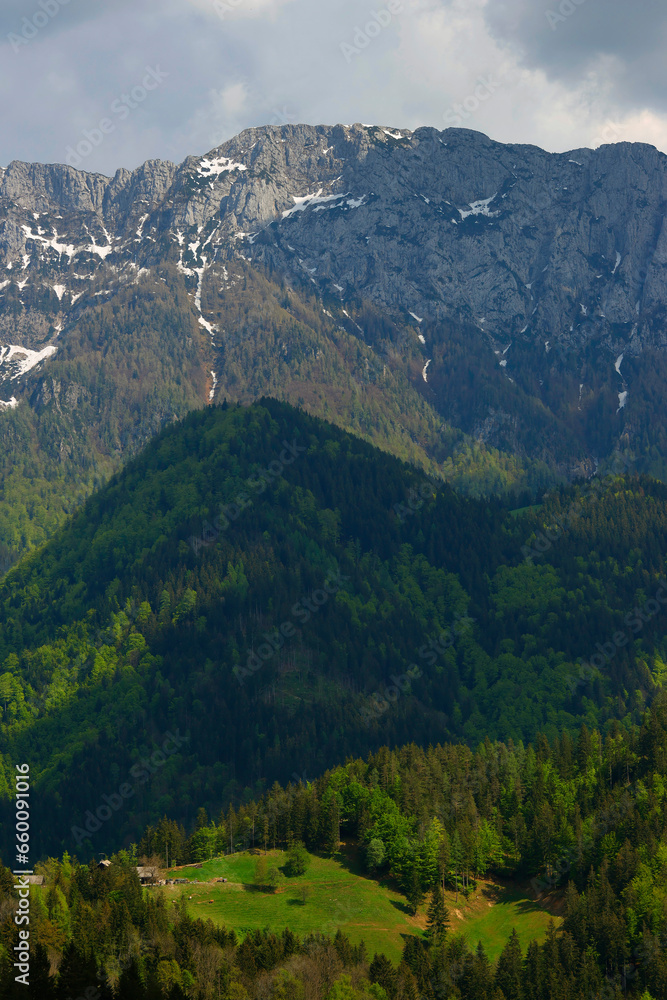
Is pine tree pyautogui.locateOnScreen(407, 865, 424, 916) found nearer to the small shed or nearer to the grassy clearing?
the grassy clearing

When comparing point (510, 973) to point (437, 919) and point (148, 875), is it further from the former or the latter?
point (148, 875)

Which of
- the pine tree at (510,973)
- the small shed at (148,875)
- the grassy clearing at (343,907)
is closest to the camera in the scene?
the pine tree at (510,973)

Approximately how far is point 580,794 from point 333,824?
38170mm

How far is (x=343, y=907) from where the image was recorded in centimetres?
13588

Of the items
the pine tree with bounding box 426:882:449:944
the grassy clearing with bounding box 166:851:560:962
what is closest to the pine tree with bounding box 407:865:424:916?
the grassy clearing with bounding box 166:851:560:962

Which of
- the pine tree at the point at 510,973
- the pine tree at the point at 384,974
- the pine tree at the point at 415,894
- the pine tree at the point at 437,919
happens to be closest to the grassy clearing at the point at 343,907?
the pine tree at the point at 415,894

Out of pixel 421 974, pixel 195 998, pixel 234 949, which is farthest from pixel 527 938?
pixel 195 998

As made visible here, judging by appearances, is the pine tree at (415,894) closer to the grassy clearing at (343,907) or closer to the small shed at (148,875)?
the grassy clearing at (343,907)

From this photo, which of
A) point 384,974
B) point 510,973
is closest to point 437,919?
point 510,973

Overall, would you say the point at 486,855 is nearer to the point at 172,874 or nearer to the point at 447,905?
the point at 447,905

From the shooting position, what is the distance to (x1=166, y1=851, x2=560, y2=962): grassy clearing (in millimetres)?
129750

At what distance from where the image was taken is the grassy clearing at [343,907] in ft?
426

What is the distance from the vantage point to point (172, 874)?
463 ft

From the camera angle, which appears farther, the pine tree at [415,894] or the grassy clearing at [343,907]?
the pine tree at [415,894]
